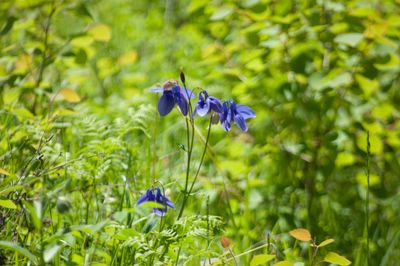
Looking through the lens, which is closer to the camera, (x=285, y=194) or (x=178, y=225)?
(x=178, y=225)

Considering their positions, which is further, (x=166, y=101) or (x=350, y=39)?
(x=350, y=39)

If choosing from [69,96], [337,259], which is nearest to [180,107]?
[337,259]

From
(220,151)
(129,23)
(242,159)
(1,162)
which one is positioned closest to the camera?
(1,162)

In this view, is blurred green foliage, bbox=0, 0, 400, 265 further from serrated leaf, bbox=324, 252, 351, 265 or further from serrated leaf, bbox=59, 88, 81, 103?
serrated leaf, bbox=324, 252, 351, 265

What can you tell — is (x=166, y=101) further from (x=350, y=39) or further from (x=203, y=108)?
(x=350, y=39)

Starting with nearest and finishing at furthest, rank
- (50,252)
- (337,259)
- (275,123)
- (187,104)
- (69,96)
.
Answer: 1. (50,252)
2. (337,259)
3. (187,104)
4. (69,96)
5. (275,123)

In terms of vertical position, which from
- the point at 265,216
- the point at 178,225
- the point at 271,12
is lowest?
the point at 265,216

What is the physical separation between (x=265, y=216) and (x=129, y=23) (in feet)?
9.71

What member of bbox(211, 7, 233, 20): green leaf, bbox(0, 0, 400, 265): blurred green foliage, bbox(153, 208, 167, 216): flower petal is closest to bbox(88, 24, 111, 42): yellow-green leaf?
bbox(0, 0, 400, 265): blurred green foliage

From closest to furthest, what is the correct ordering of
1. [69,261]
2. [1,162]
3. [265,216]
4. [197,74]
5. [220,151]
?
[69,261]
[1,162]
[265,216]
[220,151]
[197,74]

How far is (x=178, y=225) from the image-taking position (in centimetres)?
176

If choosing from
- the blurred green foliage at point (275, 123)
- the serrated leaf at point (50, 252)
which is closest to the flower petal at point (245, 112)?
the blurred green foliage at point (275, 123)

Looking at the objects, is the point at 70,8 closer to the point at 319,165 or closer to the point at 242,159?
the point at 242,159

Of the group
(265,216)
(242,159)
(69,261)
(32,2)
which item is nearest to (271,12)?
(242,159)
